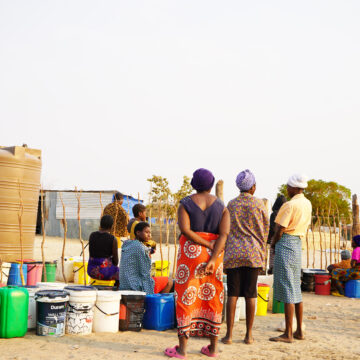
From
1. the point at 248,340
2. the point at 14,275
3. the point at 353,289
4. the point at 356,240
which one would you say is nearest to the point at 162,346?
the point at 248,340

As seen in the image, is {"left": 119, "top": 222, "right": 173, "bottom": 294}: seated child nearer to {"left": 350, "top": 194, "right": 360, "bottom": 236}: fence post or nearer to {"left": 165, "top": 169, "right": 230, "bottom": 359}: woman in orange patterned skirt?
{"left": 165, "top": 169, "right": 230, "bottom": 359}: woman in orange patterned skirt

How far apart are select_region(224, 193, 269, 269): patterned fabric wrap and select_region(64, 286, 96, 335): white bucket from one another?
1.44m

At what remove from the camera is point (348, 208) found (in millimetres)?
36844

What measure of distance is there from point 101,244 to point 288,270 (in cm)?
239

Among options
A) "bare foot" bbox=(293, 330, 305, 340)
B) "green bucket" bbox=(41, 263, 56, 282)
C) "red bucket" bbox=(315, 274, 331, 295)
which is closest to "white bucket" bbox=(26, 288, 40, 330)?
"bare foot" bbox=(293, 330, 305, 340)

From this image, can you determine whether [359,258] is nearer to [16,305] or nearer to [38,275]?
[38,275]

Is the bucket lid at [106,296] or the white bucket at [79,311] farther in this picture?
the bucket lid at [106,296]

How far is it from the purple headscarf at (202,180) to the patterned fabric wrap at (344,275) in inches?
212

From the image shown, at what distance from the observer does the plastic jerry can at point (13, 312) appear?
439 cm

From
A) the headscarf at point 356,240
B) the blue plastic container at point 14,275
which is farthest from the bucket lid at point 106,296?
the headscarf at point 356,240

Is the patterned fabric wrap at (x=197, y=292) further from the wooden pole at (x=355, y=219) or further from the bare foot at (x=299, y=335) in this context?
the wooden pole at (x=355, y=219)

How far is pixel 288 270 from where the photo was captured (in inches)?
185

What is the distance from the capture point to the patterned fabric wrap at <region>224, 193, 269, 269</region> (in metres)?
4.41

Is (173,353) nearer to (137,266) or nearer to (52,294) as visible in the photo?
(52,294)
